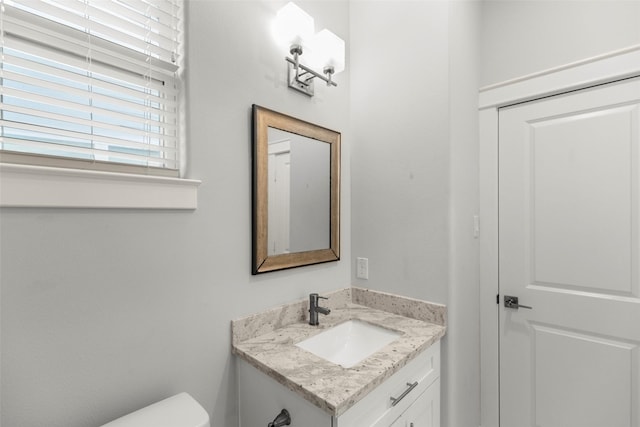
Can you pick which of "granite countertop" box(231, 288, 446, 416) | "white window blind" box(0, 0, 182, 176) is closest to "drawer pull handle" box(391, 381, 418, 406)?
"granite countertop" box(231, 288, 446, 416)

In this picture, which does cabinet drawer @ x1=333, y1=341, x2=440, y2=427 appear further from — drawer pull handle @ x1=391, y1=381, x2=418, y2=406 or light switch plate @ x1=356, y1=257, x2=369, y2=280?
light switch plate @ x1=356, y1=257, x2=369, y2=280

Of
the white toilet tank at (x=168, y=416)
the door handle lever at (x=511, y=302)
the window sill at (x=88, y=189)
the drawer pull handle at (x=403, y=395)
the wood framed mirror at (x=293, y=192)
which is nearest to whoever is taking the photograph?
the window sill at (x=88, y=189)

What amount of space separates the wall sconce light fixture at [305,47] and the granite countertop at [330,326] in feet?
3.58

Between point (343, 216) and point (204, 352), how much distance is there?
3.23 ft

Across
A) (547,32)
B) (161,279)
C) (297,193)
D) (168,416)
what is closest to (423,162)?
(297,193)

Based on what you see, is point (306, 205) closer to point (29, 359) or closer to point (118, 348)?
point (118, 348)

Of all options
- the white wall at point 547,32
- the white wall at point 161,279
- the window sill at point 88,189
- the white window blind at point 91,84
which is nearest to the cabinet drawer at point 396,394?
the white wall at point 161,279

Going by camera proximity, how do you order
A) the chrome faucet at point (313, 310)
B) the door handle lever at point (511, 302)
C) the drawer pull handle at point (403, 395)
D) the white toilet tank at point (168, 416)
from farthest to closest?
1. the door handle lever at point (511, 302)
2. the chrome faucet at point (313, 310)
3. the drawer pull handle at point (403, 395)
4. the white toilet tank at point (168, 416)

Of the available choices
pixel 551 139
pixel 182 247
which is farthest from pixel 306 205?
pixel 551 139

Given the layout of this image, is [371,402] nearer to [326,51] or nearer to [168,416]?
[168,416]

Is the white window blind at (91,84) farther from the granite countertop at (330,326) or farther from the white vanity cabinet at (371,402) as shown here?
the white vanity cabinet at (371,402)

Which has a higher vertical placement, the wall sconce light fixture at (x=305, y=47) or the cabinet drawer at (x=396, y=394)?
the wall sconce light fixture at (x=305, y=47)

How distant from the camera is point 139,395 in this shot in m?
0.93

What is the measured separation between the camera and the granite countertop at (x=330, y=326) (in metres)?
0.89
